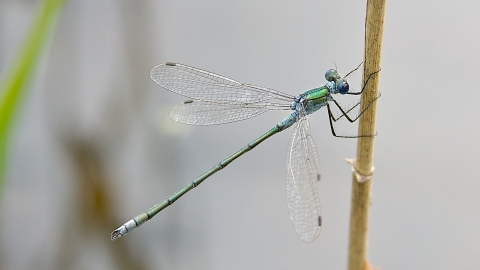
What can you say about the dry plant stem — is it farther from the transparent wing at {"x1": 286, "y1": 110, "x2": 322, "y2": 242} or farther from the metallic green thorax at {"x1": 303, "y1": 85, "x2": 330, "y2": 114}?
the metallic green thorax at {"x1": 303, "y1": 85, "x2": 330, "y2": 114}

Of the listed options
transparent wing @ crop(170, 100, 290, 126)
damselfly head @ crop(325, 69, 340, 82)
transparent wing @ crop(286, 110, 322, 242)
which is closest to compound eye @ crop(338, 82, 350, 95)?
damselfly head @ crop(325, 69, 340, 82)

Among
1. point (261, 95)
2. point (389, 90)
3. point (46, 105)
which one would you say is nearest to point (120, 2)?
point (46, 105)

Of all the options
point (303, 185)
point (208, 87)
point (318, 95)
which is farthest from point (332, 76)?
point (208, 87)

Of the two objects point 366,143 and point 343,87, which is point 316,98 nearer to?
point 343,87

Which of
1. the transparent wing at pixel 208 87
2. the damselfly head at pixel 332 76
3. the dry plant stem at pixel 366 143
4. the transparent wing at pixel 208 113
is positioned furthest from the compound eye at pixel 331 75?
the dry plant stem at pixel 366 143

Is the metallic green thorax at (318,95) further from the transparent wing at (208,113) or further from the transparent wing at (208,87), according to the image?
the transparent wing at (208,113)

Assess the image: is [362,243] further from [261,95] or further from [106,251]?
[106,251]
